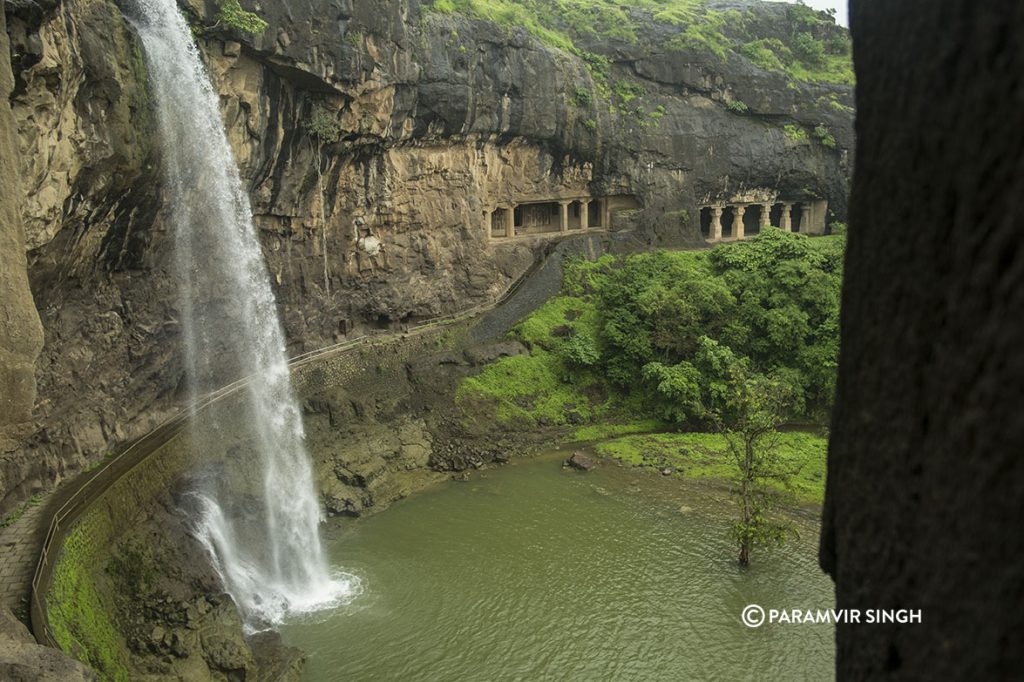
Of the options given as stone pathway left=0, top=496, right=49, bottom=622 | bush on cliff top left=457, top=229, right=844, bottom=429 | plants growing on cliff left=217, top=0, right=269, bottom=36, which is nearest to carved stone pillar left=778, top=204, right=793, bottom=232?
bush on cliff top left=457, top=229, right=844, bottom=429

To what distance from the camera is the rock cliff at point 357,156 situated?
13359 millimetres

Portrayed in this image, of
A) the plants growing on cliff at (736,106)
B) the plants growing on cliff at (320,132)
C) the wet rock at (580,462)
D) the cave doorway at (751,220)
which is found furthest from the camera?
the cave doorway at (751,220)

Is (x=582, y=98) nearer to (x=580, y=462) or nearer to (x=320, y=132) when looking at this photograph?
(x=320, y=132)

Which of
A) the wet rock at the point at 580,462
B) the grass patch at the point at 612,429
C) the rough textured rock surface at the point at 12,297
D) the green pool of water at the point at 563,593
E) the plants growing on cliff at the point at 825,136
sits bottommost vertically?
the green pool of water at the point at 563,593

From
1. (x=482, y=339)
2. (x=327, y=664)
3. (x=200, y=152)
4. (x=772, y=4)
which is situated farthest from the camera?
(x=772, y=4)

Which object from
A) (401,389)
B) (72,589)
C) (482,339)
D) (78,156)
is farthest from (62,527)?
(482,339)

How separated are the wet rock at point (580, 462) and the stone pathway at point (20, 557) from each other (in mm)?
13317

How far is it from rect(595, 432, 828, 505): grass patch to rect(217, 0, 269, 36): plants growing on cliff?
48.7 ft

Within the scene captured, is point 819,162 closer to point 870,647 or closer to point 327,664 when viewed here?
point 327,664

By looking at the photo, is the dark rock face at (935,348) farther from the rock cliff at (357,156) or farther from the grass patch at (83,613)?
the grass patch at (83,613)

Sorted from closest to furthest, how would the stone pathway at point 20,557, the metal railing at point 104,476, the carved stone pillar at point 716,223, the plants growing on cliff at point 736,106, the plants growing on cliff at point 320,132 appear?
the stone pathway at point 20,557 < the metal railing at point 104,476 < the plants growing on cliff at point 320,132 < the plants growing on cliff at point 736,106 < the carved stone pillar at point 716,223

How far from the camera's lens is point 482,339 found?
2648cm

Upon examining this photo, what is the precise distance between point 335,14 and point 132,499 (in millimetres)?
12929

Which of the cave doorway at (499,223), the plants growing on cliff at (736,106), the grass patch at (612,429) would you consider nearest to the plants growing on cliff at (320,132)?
the cave doorway at (499,223)
